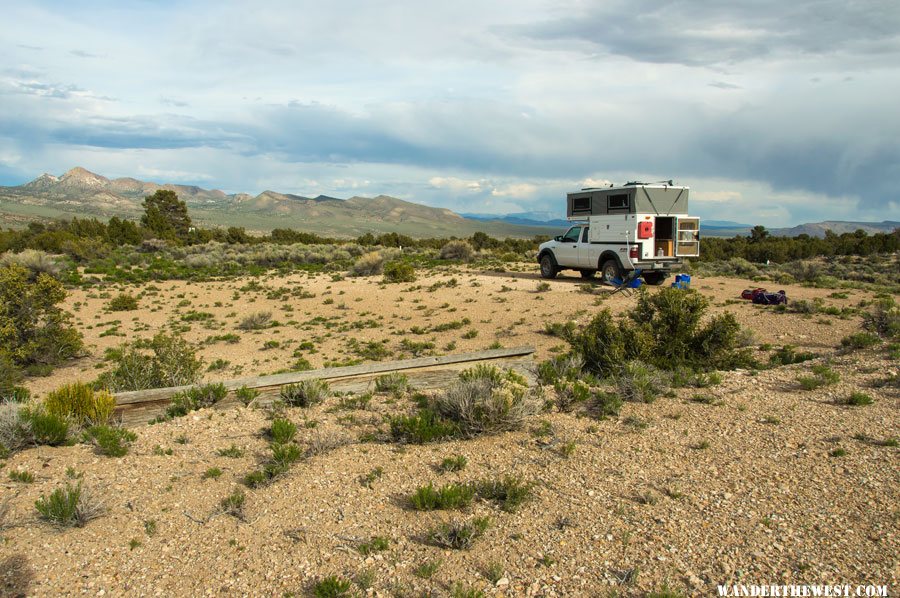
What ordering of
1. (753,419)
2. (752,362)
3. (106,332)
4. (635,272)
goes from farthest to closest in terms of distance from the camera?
(635,272), (106,332), (752,362), (753,419)

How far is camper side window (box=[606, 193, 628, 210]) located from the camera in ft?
53.4

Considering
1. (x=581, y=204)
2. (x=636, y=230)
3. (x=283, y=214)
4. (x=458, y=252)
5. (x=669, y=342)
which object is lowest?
(x=669, y=342)

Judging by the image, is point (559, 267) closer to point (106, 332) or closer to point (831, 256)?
point (106, 332)

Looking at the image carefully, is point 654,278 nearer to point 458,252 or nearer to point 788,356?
point 788,356

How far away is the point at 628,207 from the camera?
638 inches

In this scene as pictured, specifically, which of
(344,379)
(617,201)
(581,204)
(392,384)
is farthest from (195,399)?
(581,204)

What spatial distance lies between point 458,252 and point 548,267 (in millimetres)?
11525

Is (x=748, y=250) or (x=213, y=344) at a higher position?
(x=748, y=250)

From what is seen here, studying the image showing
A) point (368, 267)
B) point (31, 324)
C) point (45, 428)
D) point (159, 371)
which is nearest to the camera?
point (45, 428)

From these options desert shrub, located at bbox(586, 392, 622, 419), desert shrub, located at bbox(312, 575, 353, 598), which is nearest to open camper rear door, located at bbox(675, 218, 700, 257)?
desert shrub, located at bbox(586, 392, 622, 419)

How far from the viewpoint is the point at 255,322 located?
15.0 metres

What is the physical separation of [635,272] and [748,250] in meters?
21.8

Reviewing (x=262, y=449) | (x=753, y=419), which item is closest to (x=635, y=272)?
(x=753, y=419)

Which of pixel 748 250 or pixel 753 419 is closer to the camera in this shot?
pixel 753 419
